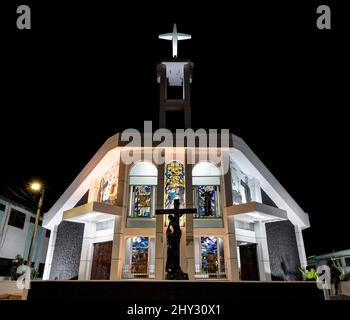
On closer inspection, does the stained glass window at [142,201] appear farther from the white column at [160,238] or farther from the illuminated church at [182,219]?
the white column at [160,238]

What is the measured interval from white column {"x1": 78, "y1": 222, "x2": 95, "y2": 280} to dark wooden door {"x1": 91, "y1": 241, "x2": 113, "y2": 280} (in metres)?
0.24

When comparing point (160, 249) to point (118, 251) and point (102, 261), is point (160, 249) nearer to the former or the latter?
point (118, 251)

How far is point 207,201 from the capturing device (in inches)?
532

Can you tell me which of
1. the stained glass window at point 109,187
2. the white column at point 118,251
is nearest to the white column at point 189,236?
the white column at point 118,251

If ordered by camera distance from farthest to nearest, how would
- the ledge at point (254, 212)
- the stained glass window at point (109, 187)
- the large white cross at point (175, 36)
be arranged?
1. the large white cross at point (175, 36)
2. the stained glass window at point (109, 187)
3. the ledge at point (254, 212)

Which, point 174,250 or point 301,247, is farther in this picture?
point 301,247

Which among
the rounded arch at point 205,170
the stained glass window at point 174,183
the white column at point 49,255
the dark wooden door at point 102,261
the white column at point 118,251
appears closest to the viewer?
the white column at point 118,251

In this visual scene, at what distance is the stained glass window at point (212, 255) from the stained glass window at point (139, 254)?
2.67 meters

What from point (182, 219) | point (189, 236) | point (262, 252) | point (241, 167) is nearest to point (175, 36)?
point (241, 167)

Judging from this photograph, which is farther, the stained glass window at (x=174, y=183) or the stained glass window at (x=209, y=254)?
the stained glass window at (x=174, y=183)

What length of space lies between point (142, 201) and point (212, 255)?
4.26 m

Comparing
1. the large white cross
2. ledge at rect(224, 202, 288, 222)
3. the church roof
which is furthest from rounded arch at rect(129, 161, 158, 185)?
the large white cross

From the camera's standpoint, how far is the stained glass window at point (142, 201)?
13.3 m

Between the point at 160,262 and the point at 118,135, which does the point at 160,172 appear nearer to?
the point at 118,135
